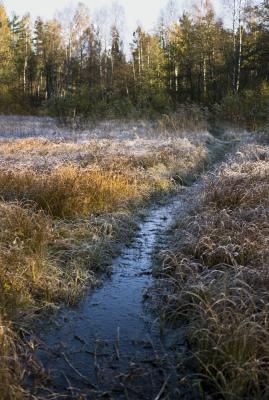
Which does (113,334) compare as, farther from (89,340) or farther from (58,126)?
(58,126)

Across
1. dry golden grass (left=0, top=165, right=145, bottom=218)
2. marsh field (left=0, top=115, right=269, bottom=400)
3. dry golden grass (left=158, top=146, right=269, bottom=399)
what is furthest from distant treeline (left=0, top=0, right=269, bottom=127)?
dry golden grass (left=158, top=146, right=269, bottom=399)

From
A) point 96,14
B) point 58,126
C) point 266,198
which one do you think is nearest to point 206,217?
point 266,198

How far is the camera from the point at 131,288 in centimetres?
460

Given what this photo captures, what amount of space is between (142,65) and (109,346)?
30.9m

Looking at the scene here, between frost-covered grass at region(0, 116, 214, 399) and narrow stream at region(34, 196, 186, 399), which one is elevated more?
frost-covered grass at region(0, 116, 214, 399)

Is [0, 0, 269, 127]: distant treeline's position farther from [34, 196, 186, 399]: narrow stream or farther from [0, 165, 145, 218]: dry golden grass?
[34, 196, 186, 399]: narrow stream

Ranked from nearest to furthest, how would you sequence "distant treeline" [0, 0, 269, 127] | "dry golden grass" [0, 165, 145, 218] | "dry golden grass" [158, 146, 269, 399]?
"dry golden grass" [158, 146, 269, 399] < "dry golden grass" [0, 165, 145, 218] < "distant treeline" [0, 0, 269, 127]

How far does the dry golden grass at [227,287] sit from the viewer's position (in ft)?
9.60

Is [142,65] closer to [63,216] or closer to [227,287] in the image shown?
[63,216]

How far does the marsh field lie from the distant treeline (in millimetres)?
13600

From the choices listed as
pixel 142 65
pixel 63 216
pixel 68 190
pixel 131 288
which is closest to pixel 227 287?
pixel 131 288

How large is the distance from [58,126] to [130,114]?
3.89 m

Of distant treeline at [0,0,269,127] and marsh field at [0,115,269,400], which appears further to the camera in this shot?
distant treeline at [0,0,269,127]

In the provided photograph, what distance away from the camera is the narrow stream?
9.81 feet
